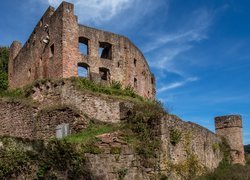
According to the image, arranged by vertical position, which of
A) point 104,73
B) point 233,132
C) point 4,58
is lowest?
point 233,132

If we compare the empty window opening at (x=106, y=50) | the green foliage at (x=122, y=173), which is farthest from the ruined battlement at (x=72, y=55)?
the green foliage at (x=122, y=173)

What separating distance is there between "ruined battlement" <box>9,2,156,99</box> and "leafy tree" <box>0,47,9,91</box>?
0.81m

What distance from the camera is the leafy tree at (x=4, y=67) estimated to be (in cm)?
3512

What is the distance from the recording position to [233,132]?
103ft

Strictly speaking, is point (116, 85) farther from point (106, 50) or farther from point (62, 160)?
point (62, 160)

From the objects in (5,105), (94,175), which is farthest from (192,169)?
(5,105)

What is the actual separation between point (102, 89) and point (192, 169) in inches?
318

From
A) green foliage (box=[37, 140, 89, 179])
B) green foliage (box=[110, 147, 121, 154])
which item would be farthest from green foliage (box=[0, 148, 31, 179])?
green foliage (box=[110, 147, 121, 154])

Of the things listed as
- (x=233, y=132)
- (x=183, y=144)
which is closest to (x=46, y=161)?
(x=183, y=144)

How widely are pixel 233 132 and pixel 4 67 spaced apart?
22.4m

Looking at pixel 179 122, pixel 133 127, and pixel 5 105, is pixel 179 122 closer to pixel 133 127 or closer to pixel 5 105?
pixel 133 127

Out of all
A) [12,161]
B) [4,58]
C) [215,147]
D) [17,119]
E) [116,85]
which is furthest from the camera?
[4,58]

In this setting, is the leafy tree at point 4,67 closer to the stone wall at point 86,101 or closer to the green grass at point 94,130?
the stone wall at point 86,101

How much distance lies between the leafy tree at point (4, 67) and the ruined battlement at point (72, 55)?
815 millimetres
